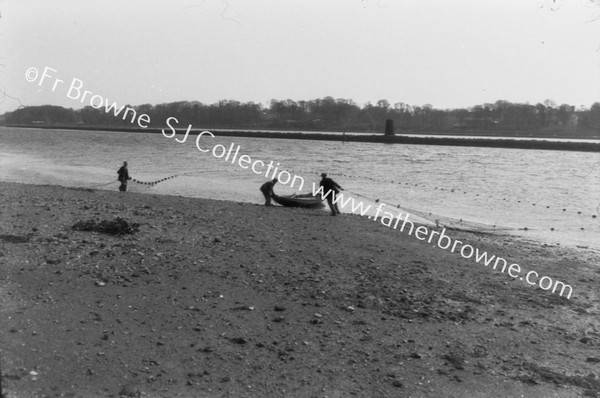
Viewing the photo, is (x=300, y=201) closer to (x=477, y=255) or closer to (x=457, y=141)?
(x=477, y=255)

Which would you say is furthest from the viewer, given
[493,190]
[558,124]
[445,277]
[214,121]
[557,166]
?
[214,121]

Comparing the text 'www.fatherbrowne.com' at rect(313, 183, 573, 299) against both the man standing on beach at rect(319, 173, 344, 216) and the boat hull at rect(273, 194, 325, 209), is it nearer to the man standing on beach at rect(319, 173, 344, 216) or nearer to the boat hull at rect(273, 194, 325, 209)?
the man standing on beach at rect(319, 173, 344, 216)

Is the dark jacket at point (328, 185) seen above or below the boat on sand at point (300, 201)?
above

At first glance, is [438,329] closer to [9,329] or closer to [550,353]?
[550,353]

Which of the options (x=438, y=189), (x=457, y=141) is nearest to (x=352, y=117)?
(x=457, y=141)

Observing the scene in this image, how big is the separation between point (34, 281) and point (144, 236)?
10.4 ft

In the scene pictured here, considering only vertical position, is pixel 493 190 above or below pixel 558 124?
below

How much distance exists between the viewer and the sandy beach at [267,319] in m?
5.66

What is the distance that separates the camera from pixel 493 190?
38250 millimetres

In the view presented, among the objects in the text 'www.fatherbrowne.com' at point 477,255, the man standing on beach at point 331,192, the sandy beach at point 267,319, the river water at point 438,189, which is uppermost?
the man standing on beach at point 331,192

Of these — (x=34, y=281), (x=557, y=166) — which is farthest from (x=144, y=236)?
(x=557, y=166)

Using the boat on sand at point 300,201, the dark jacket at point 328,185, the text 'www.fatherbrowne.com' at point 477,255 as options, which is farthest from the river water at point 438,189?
the text 'www.fatherbrowne.com' at point 477,255

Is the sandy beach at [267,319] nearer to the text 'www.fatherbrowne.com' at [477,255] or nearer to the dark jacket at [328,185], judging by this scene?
the text 'www.fatherbrowne.com' at [477,255]

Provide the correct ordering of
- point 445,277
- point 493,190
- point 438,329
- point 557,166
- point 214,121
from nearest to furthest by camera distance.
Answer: point 438,329
point 445,277
point 493,190
point 557,166
point 214,121
